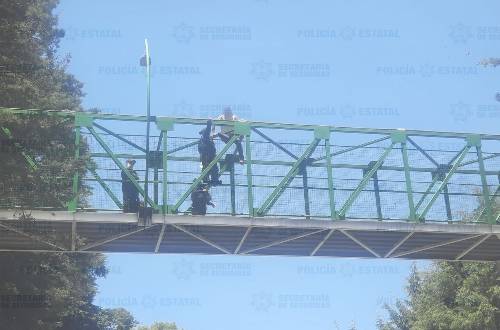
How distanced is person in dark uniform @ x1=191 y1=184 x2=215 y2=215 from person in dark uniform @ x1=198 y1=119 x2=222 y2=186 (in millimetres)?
418

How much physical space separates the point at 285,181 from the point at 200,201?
203 cm

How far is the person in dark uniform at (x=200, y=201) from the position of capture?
42.4ft

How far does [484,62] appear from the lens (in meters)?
24.7

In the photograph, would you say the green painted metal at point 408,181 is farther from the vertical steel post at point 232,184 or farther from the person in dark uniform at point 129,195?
the person in dark uniform at point 129,195

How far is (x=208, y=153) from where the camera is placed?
13508mm

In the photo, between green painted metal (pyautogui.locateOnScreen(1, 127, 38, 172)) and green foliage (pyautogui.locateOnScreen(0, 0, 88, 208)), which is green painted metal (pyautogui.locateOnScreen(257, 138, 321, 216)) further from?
green painted metal (pyautogui.locateOnScreen(1, 127, 38, 172))

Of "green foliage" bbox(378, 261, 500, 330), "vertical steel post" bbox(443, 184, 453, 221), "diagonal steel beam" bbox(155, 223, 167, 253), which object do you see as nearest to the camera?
"diagonal steel beam" bbox(155, 223, 167, 253)

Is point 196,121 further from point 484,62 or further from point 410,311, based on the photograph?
point 410,311

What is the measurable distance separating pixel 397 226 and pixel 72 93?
941 inches

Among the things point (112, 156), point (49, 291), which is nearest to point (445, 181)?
point (112, 156)

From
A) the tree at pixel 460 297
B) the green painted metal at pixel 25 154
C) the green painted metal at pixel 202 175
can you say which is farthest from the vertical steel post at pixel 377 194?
the tree at pixel 460 297

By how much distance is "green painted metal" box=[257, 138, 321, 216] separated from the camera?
42.9ft

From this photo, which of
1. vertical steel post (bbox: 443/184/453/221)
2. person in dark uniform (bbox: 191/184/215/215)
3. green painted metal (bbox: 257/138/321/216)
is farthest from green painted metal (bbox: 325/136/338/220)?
vertical steel post (bbox: 443/184/453/221)

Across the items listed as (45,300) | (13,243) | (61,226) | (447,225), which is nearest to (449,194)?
(447,225)
